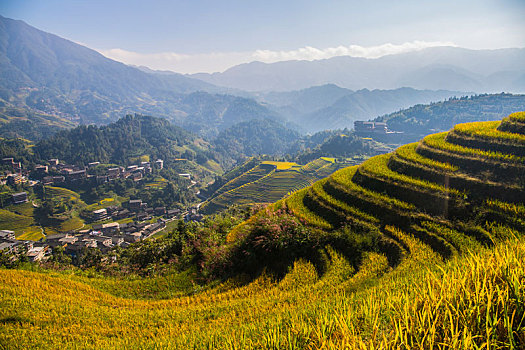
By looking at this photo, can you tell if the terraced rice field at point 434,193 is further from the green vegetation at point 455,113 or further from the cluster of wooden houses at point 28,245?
the green vegetation at point 455,113

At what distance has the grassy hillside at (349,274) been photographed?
3.40m

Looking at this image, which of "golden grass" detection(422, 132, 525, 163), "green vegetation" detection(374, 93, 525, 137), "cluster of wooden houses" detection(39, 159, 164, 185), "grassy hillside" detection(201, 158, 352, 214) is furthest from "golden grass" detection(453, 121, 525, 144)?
"green vegetation" detection(374, 93, 525, 137)

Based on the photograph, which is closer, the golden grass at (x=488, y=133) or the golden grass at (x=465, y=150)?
the golden grass at (x=465, y=150)

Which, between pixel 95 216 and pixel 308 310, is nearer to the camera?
pixel 308 310

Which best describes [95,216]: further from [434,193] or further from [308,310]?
[308,310]

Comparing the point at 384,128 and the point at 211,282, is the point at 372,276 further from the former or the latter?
the point at 384,128

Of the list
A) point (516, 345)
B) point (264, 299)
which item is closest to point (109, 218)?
point (264, 299)

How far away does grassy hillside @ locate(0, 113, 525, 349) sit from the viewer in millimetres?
3402

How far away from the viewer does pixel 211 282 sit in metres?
11.2

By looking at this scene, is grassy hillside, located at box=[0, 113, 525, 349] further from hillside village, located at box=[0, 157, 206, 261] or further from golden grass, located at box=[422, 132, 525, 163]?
hillside village, located at box=[0, 157, 206, 261]

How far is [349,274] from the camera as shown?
9789 millimetres

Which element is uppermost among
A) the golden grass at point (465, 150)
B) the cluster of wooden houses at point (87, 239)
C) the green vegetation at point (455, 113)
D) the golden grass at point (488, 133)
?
the green vegetation at point (455, 113)

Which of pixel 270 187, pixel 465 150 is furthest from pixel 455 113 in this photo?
pixel 465 150

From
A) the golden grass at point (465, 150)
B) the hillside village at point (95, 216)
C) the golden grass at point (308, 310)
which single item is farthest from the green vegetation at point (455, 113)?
the golden grass at point (308, 310)
